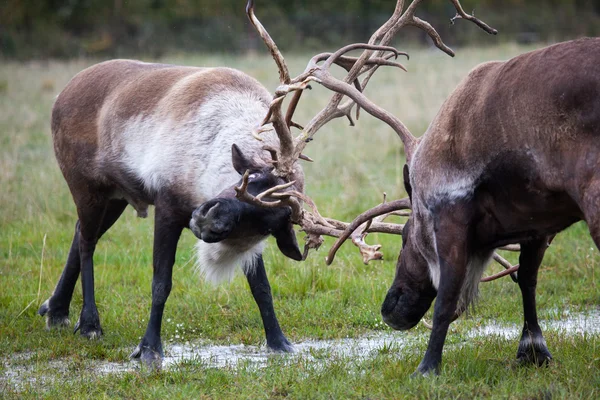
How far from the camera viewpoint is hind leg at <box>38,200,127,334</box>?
245 inches

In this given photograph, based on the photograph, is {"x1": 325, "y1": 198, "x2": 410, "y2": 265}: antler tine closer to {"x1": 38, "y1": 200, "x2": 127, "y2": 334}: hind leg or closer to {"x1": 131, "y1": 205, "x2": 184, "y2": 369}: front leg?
{"x1": 131, "y1": 205, "x2": 184, "y2": 369}: front leg

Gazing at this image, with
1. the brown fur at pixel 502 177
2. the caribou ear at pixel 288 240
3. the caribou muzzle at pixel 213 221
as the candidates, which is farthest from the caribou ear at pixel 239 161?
the brown fur at pixel 502 177

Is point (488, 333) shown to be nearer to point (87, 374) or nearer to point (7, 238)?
point (87, 374)

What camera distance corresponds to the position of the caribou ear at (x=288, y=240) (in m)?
5.18

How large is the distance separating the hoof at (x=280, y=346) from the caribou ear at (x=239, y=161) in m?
1.24

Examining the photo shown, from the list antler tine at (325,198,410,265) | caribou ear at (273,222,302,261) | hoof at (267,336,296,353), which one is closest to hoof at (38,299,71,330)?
hoof at (267,336,296,353)

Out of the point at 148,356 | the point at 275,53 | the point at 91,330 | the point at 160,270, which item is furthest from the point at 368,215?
the point at 91,330

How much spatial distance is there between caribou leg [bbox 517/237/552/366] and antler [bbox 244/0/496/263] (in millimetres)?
766

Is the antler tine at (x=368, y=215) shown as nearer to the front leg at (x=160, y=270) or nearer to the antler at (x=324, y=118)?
the antler at (x=324, y=118)

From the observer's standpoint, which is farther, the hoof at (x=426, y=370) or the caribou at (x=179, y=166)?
the caribou at (x=179, y=166)

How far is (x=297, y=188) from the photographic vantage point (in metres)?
5.16

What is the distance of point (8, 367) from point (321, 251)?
3.22m

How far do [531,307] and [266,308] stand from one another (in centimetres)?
181

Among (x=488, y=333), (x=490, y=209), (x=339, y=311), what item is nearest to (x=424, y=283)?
(x=490, y=209)
